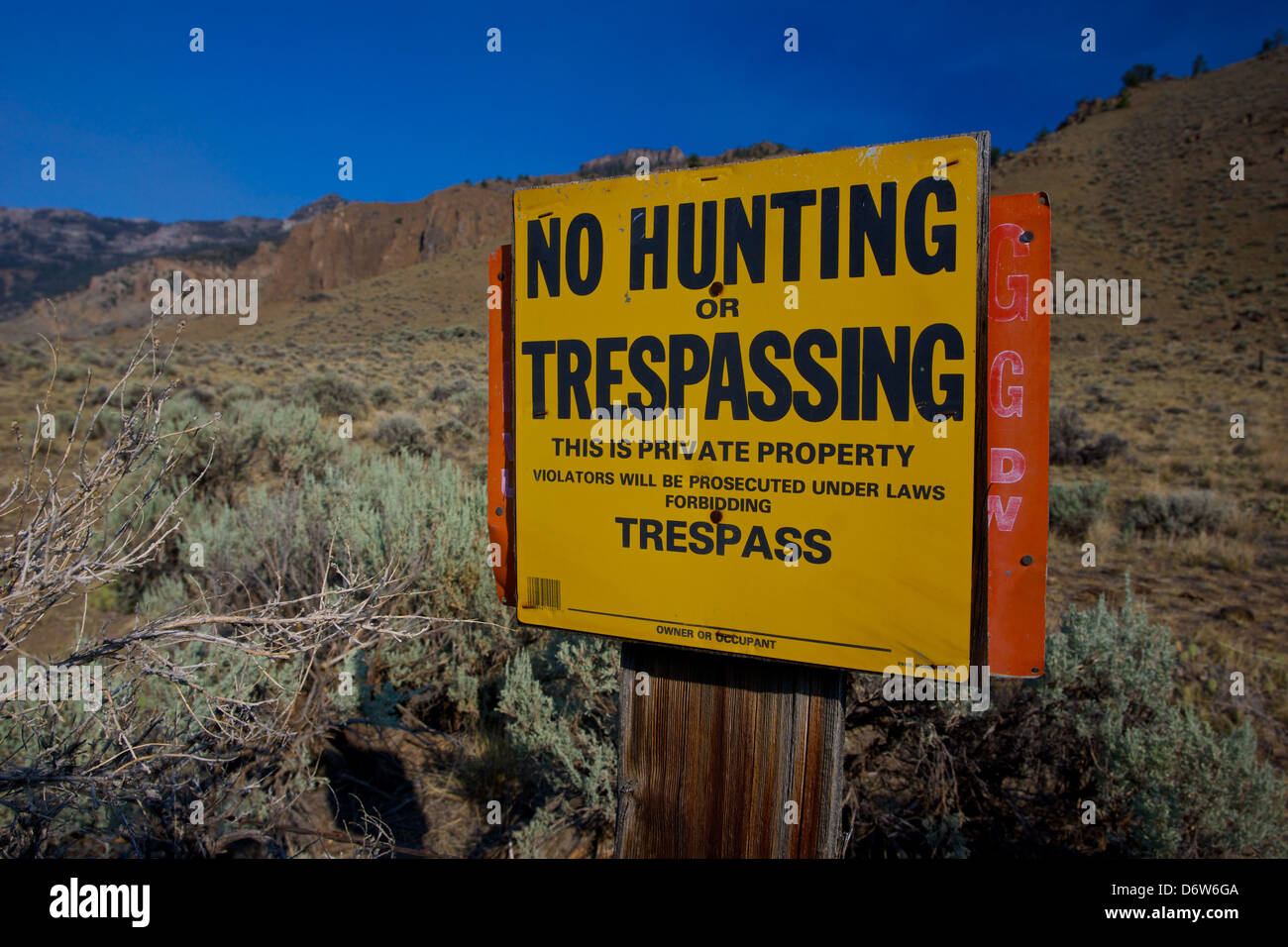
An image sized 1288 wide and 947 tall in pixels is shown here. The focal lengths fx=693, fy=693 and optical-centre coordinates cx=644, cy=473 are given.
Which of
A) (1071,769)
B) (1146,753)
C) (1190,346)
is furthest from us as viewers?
(1190,346)

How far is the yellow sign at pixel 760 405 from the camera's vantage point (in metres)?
1.29

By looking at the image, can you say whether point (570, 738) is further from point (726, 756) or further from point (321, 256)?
point (321, 256)

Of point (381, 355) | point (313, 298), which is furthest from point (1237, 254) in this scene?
point (313, 298)

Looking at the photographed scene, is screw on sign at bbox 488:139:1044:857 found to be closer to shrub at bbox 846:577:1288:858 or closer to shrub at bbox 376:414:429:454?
shrub at bbox 846:577:1288:858

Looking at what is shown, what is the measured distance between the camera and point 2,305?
278ft

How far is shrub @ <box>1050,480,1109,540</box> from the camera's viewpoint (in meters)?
7.23

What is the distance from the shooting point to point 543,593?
1.64 meters

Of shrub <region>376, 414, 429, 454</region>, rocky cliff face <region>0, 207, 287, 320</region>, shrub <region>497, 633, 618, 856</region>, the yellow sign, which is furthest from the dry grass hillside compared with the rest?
rocky cliff face <region>0, 207, 287, 320</region>

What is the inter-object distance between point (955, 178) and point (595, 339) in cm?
78

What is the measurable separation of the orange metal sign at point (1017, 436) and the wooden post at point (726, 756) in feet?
1.16

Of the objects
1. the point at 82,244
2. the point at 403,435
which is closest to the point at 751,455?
the point at 403,435

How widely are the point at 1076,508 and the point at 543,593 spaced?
7473 mm

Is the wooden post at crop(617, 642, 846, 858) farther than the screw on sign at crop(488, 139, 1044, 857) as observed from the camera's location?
Yes
